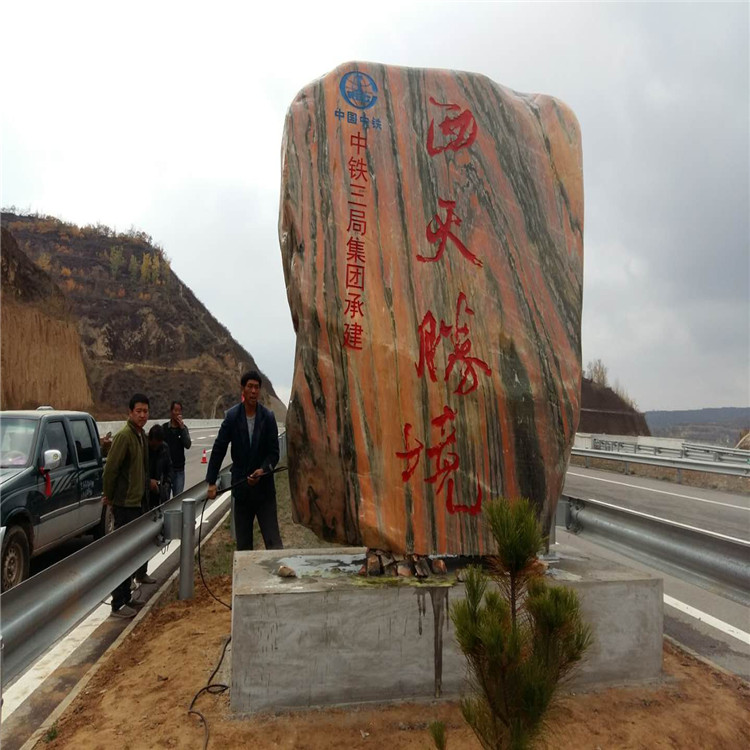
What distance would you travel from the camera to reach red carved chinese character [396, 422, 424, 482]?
3.17m

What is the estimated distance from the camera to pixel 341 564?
11.2ft

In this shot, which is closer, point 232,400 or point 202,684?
point 202,684

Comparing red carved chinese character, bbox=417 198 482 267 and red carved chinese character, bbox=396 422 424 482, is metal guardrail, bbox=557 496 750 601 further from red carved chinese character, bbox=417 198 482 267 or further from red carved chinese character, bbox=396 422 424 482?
red carved chinese character, bbox=417 198 482 267

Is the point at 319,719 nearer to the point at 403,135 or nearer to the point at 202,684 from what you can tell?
the point at 202,684

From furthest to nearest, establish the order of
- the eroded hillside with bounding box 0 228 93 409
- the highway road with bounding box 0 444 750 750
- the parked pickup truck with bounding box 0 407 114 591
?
the eroded hillside with bounding box 0 228 93 409, the parked pickup truck with bounding box 0 407 114 591, the highway road with bounding box 0 444 750 750

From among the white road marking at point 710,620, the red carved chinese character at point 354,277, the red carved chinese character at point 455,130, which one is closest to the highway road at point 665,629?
the white road marking at point 710,620

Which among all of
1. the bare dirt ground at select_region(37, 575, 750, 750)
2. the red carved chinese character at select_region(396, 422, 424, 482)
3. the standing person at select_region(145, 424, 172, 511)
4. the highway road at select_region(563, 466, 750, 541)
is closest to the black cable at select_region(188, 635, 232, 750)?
the bare dirt ground at select_region(37, 575, 750, 750)

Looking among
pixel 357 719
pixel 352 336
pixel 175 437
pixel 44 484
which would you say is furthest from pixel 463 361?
pixel 175 437

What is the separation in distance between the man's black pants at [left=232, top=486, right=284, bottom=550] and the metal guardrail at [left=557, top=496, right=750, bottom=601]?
208 cm

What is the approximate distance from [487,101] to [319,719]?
3581mm

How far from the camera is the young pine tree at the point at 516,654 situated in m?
1.47

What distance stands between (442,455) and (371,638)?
1.01 m

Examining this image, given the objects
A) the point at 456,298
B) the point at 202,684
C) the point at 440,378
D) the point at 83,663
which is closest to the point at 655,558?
the point at 440,378

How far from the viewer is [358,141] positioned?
11.1 ft
